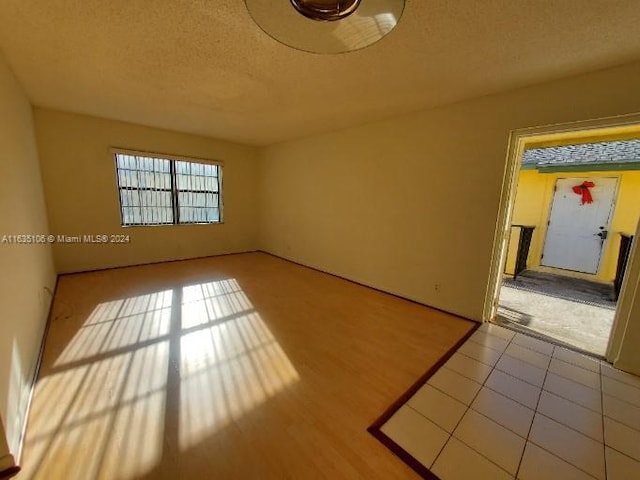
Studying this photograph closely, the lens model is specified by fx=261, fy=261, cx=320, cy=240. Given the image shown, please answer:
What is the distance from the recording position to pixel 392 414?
5.25 feet

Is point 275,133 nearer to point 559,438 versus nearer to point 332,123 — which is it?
point 332,123

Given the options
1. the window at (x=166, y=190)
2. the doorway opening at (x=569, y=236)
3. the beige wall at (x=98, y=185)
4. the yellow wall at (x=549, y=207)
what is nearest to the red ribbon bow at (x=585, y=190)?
the doorway opening at (x=569, y=236)

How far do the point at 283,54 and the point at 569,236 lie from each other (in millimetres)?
6345

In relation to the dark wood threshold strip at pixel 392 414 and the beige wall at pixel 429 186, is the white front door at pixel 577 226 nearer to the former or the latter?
the beige wall at pixel 429 186

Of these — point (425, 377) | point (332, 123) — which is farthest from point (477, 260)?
point (332, 123)

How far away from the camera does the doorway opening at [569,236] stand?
286 centimetres

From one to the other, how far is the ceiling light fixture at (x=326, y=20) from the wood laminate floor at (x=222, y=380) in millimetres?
2008

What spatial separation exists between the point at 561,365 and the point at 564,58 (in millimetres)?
2382

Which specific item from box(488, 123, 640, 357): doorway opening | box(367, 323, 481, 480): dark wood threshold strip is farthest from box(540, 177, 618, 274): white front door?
box(367, 323, 481, 480): dark wood threshold strip

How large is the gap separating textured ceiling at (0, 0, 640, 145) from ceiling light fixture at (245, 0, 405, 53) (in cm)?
48

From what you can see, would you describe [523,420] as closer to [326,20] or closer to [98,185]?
[326,20]

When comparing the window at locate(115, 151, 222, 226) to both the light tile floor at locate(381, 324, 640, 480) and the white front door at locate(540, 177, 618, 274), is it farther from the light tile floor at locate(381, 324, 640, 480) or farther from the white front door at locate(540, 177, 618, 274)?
the white front door at locate(540, 177, 618, 274)

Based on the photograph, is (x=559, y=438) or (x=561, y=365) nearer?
(x=559, y=438)

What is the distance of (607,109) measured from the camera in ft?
6.67
